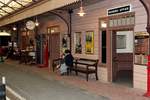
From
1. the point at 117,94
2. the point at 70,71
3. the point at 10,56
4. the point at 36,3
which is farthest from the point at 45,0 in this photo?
the point at 10,56

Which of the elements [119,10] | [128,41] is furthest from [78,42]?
[119,10]

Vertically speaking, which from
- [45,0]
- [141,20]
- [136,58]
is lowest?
[136,58]

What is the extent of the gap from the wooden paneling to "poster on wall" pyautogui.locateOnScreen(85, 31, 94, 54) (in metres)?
3.47

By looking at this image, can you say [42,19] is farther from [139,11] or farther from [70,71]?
[139,11]

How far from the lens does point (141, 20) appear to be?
9.88m

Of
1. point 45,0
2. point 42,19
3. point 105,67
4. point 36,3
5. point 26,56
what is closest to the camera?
point 105,67

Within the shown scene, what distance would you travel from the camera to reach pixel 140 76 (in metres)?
9.95

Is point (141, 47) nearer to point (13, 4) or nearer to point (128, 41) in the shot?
point (128, 41)

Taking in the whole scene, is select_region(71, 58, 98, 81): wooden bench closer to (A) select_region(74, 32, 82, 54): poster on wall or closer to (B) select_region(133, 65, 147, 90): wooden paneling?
(A) select_region(74, 32, 82, 54): poster on wall

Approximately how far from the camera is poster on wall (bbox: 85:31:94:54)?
13328 mm

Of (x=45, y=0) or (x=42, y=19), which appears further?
(x=42, y=19)

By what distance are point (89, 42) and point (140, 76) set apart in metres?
4.16

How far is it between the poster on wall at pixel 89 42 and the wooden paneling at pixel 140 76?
11.4 ft

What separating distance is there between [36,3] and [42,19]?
4.85 m
